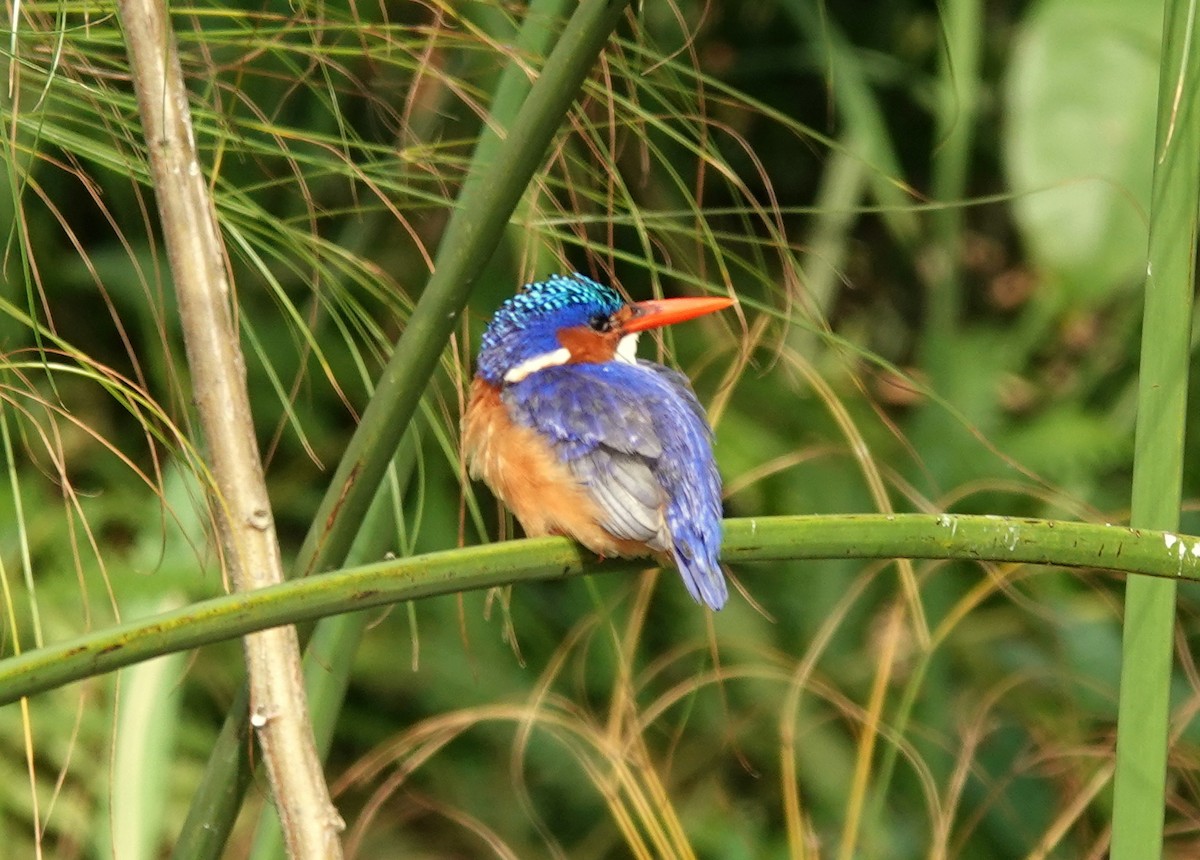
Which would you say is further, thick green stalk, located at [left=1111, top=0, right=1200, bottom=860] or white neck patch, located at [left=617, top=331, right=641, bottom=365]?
white neck patch, located at [left=617, top=331, right=641, bottom=365]

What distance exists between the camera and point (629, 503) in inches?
62.7

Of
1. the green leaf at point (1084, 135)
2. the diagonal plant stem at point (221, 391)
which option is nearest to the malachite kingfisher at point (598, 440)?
the diagonal plant stem at point (221, 391)

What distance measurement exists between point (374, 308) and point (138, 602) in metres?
0.88

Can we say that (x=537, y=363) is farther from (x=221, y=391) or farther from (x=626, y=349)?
(x=221, y=391)

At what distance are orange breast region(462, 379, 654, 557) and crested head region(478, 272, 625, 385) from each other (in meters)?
0.11

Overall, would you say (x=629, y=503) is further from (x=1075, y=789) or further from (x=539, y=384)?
(x=1075, y=789)

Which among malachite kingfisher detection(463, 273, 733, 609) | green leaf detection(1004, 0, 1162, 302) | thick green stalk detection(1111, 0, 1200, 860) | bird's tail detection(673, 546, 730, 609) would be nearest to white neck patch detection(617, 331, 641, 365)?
malachite kingfisher detection(463, 273, 733, 609)

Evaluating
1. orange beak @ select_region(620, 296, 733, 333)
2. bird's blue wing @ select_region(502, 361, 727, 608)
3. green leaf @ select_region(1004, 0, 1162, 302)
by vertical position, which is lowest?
bird's blue wing @ select_region(502, 361, 727, 608)

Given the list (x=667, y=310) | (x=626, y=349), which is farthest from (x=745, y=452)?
(x=667, y=310)

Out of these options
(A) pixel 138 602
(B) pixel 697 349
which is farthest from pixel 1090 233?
(A) pixel 138 602

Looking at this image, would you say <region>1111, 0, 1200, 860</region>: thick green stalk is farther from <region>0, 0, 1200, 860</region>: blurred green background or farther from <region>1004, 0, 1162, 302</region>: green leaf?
<region>1004, 0, 1162, 302</region>: green leaf

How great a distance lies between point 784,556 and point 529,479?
82 cm

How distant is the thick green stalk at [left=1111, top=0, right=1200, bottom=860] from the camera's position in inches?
38.4

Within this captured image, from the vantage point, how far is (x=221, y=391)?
3.77 feet
